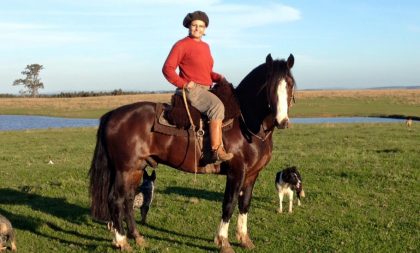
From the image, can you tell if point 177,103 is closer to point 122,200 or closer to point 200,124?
point 200,124

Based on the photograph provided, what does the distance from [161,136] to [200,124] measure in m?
0.67

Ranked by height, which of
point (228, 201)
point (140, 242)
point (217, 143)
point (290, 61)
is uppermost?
point (290, 61)

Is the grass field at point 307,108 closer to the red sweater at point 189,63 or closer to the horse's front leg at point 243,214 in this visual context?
the horse's front leg at point 243,214

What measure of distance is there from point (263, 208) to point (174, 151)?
3669 mm

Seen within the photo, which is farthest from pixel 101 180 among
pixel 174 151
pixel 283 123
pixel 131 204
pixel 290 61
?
pixel 290 61

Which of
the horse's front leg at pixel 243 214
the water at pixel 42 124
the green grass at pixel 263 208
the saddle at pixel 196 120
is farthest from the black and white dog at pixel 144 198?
the water at pixel 42 124

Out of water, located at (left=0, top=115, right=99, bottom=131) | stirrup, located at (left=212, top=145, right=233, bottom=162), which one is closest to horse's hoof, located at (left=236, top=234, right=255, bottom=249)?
stirrup, located at (left=212, top=145, right=233, bottom=162)

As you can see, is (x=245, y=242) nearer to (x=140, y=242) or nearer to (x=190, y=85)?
(x=140, y=242)

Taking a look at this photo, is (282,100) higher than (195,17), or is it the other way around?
(195,17)

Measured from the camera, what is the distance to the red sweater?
7.13 metres

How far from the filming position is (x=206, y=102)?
7145 millimetres

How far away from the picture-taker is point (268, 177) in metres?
13.7

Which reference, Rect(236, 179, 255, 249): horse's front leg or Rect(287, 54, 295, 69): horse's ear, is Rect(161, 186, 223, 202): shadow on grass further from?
Rect(287, 54, 295, 69): horse's ear

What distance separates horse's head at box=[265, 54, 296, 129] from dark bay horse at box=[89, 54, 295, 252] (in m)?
0.01
